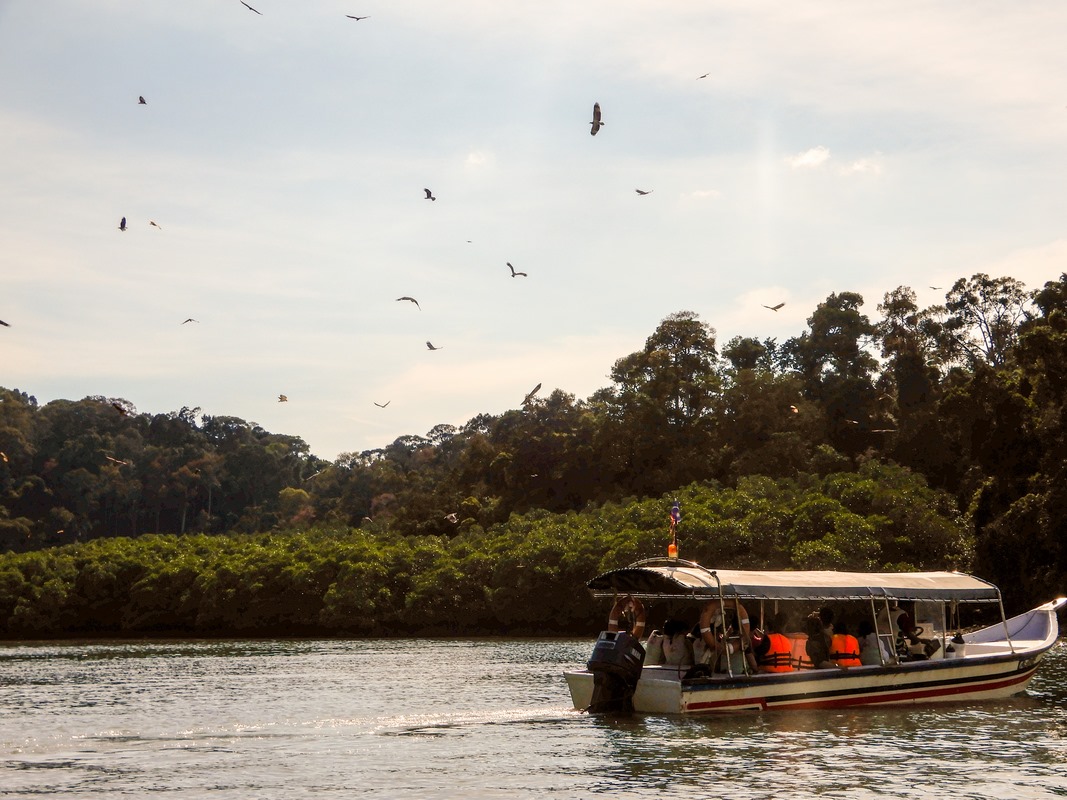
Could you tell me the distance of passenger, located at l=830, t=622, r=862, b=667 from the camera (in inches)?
965

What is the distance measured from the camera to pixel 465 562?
6500 cm

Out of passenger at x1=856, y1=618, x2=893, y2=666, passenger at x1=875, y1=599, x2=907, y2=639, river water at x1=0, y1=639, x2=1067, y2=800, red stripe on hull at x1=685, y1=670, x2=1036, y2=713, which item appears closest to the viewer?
river water at x1=0, y1=639, x2=1067, y2=800

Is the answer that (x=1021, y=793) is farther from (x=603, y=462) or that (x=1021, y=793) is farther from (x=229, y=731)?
(x=603, y=462)

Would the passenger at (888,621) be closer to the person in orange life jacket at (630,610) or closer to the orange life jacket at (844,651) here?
the orange life jacket at (844,651)

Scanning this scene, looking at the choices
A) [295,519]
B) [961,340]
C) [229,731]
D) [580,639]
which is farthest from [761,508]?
[295,519]

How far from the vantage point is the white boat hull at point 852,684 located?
74.6 feet

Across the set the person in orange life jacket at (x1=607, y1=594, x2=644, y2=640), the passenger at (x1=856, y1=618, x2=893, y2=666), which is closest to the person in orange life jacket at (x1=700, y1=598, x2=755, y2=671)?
the person in orange life jacket at (x1=607, y1=594, x2=644, y2=640)

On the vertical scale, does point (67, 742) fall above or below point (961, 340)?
below

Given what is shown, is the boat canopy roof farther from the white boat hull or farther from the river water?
the river water

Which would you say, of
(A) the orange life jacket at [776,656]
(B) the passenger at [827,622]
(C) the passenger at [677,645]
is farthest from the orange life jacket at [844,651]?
(C) the passenger at [677,645]

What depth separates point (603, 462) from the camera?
79.7 metres

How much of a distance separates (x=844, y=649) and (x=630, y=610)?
4.30m

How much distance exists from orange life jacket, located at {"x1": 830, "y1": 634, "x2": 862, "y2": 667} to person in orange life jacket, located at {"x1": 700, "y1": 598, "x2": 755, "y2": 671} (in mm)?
1940

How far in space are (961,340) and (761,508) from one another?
3292 cm
